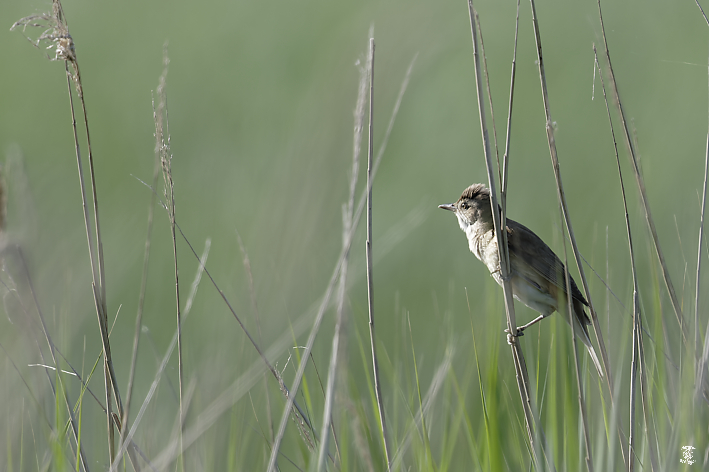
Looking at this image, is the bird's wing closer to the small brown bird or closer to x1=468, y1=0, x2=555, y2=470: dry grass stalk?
the small brown bird

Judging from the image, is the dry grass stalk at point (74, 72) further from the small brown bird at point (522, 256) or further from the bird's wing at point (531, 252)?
the bird's wing at point (531, 252)

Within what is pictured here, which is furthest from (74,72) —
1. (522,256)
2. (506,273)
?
(522,256)

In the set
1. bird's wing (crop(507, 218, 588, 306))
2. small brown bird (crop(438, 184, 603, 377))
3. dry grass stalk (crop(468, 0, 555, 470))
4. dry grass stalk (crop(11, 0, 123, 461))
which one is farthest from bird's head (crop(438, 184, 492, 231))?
dry grass stalk (crop(11, 0, 123, 461))

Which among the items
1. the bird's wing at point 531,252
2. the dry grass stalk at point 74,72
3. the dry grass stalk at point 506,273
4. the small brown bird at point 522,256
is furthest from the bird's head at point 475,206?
the dry grass stalk at point 74,72

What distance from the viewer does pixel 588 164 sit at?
9.58 m

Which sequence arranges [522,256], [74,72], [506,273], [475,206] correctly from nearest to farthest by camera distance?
[74,72], [506,273], [522,256], [475,206]

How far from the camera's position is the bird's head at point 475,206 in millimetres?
4188

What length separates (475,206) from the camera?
13.9ft

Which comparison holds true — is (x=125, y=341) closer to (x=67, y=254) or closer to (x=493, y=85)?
(x=67, y=254)

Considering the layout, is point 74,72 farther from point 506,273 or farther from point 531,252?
point 531,252

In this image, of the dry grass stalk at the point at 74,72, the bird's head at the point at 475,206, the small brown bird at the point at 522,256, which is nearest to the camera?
the dry grass stalk at the point at 74,72

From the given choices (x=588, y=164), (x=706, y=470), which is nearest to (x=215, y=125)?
(x=588, y=164)

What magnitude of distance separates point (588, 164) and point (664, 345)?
788 centimetres

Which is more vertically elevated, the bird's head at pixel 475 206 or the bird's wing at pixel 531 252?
the bird's head at pixel 475 206
